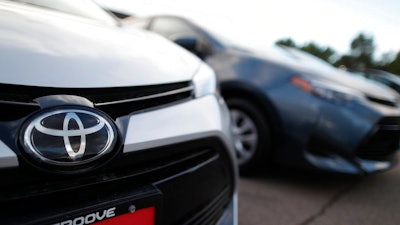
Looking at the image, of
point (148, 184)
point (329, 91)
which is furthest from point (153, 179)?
point (329, 91)

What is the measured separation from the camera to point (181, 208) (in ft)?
3.56

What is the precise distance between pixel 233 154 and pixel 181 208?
357 millimetres

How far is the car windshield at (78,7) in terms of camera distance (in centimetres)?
157

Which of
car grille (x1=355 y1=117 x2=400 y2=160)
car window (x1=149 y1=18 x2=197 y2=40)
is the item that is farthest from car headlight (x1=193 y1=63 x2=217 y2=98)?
car window (x1=149 y1=18 x2=197 y2=40)

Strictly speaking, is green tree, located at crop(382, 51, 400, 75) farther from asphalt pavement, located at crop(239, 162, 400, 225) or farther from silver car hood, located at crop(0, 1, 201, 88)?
silver car hood, located at crop(0, 1, 201, 88)

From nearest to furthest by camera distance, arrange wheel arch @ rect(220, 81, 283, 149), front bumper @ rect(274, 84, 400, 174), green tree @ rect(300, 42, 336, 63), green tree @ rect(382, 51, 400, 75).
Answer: front bumper @ rect(274, 84, 400, 174)
wheel arch @ rect(220, 81, 283, 149)
green tree @ rect(382, 51, 400, 75)
green tree @ rect(300, 42, 336, 63)

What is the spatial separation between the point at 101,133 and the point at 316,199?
180cm

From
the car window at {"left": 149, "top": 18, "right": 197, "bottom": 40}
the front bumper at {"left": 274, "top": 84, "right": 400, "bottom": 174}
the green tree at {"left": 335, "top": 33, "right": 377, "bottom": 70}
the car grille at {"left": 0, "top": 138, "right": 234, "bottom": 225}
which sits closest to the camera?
the car grille at {"left": 0, "top": 138, "right": 234, "bottom": 225}

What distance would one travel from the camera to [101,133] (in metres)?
0.86

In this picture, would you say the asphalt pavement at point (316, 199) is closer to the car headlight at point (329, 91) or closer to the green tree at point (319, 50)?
the car headlight at point (329, 91)

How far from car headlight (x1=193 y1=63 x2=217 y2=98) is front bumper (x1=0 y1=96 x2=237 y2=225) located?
1.4 inches

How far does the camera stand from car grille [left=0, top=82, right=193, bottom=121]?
30.9 inches

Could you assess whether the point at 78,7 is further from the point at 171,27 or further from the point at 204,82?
the point at 171,27

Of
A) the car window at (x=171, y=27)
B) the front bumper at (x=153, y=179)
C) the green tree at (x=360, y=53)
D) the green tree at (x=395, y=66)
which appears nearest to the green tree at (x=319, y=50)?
the green tree at (x=360, y=53)
